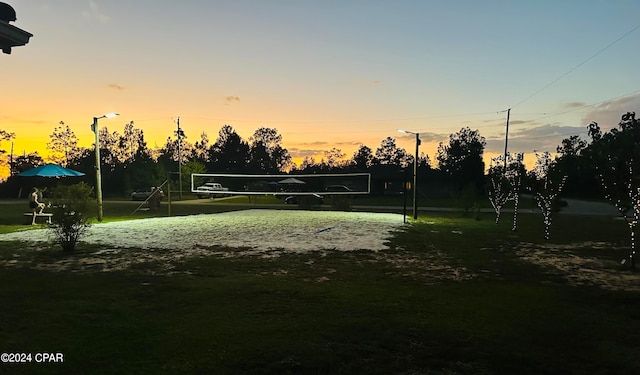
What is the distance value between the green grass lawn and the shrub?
1.28 meters

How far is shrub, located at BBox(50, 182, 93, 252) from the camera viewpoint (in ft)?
36.2

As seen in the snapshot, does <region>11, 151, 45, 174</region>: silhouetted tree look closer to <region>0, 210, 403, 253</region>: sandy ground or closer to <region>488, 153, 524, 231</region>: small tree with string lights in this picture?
<region>0, 210, 403, 253</region>: sandy ground

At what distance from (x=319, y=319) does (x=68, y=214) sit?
30.3 ft

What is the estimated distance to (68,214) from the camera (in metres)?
11.2

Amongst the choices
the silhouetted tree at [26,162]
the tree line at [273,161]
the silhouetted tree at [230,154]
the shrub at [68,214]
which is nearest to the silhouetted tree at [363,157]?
the tree line at [273,161]

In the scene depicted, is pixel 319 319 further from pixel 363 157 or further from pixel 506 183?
pixel 363 157

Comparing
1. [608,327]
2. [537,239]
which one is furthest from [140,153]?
[608,327]

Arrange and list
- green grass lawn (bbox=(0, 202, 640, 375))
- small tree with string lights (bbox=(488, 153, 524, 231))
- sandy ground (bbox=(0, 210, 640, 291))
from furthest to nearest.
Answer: small tree with string lights (bbox=(488, 153, 524, 231)) → sandy ground (bbox=(0, 210, 640, 291)) → green grass lawn (bbox=(0, 202, 640, 375))

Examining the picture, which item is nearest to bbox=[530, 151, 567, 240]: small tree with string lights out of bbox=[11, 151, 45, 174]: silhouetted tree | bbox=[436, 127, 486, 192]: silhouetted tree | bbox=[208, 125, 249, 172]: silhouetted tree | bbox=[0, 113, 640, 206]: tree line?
bbox=[0, 113, 640, 206]: tree line

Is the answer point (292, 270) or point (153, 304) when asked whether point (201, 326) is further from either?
point (292, 270)

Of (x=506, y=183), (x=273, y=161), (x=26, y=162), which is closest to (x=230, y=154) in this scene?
(x=273, y=161)

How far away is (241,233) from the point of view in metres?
15.2

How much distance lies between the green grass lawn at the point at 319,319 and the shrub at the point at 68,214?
1275 mm

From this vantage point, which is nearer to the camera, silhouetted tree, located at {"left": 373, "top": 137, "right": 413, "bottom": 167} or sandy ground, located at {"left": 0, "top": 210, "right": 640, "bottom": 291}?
sandy ground, located at {"left": 0, "top": 210, "right": 640, "bottom": 291}
